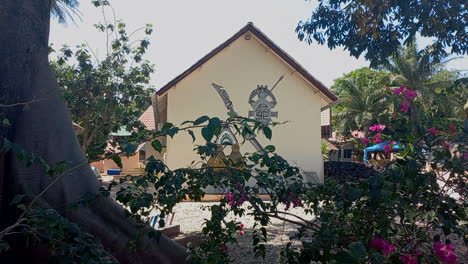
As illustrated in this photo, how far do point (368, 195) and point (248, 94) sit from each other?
1289 cm

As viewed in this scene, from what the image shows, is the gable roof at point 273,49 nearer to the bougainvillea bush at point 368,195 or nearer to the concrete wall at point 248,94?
the concrete wall at point 248,94

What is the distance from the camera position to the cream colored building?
1445 cm

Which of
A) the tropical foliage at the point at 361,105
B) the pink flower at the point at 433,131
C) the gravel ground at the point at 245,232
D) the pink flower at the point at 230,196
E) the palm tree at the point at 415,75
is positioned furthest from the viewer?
the tropical foliage at the point at 361,105

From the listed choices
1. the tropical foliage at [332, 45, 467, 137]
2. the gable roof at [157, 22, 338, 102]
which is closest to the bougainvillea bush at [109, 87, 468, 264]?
the gable roof at [157, 22, 338, 102]

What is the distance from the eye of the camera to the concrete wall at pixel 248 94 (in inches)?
574

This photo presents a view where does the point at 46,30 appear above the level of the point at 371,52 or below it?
below

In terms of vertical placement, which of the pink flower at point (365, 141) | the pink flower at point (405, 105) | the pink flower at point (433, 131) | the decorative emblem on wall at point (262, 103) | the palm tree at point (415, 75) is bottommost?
the pink flower at point (365, 141)

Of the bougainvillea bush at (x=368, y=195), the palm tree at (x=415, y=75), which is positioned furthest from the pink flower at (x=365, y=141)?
the palm tree at (x=415, y=75)

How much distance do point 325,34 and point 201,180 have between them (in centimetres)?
529

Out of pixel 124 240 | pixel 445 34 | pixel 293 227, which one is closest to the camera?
pixel 124 240

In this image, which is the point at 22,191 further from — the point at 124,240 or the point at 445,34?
the point at 445,34

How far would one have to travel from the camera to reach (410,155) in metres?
2.67

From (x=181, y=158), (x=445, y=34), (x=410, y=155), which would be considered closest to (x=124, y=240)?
(x=410, y=155)

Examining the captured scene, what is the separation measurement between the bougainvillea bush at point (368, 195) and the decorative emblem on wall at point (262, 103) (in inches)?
464
